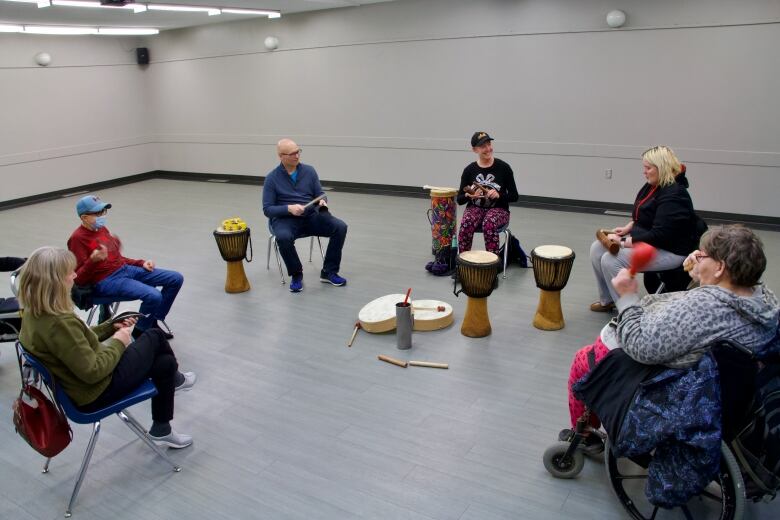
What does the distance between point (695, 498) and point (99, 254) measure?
3.23 metres

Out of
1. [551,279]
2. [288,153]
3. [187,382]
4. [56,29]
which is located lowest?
[187,382]

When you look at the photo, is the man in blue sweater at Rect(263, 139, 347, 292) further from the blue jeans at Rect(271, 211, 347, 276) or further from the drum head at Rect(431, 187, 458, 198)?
the drum head at Rect(431, 187, 458, 198)

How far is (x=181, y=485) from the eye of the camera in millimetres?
2645

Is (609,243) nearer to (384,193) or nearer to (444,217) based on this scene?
(444,217)

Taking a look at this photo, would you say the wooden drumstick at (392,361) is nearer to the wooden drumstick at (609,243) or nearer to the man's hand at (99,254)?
the wooden drumstick at (609,243)

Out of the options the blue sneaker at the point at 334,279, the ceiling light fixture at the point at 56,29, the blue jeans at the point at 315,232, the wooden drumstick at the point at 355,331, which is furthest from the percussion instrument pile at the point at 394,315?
the ceiling light fixture at the point at 56,29

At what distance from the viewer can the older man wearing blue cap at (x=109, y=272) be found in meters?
3.61

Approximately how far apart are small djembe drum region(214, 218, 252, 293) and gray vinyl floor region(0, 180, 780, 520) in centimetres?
11

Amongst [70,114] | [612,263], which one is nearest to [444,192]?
[612,263]

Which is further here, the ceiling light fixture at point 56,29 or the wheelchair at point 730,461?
the ceiling light fixture at point 56,29

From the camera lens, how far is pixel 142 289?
3.72 meters

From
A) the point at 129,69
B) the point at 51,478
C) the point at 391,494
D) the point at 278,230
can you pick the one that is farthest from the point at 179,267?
the point at 129,69

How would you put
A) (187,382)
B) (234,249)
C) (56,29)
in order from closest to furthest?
1. (187,382)
2. (234,249)
3. (56,29)

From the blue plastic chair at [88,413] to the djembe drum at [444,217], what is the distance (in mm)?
2900
